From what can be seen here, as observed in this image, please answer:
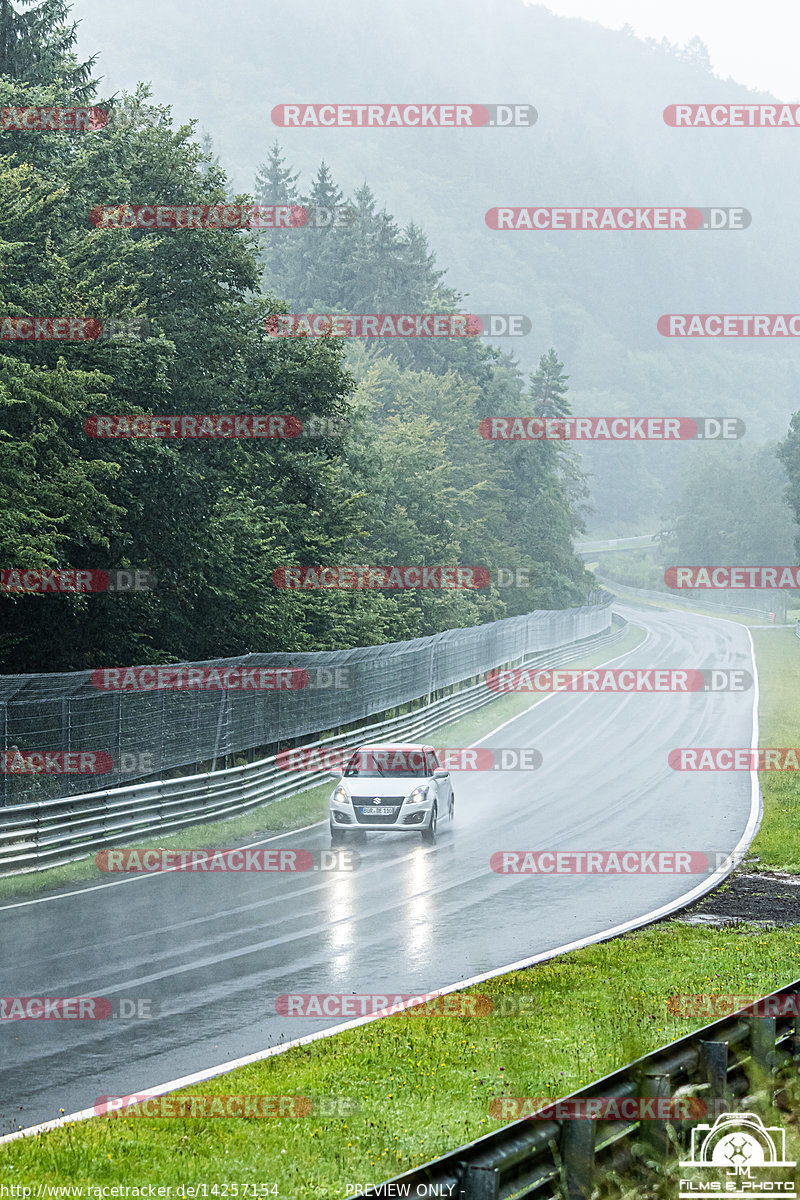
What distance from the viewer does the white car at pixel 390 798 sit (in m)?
22.5

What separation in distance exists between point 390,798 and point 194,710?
4.38 m

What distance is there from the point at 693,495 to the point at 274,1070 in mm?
162110

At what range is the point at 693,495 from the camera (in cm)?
16675

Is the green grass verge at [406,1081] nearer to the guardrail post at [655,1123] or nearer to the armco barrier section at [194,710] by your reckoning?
the guardrail post at [655,1123]
